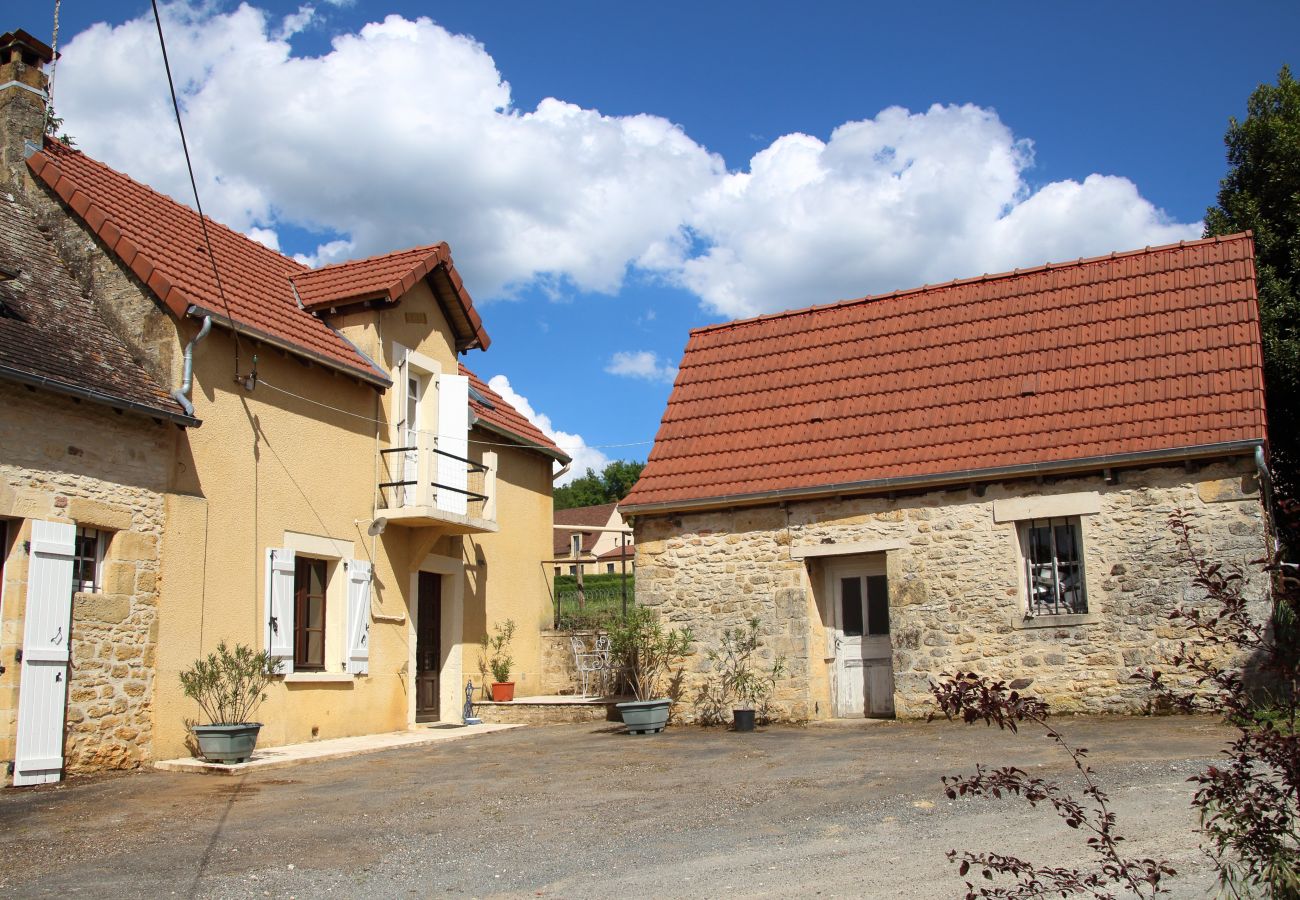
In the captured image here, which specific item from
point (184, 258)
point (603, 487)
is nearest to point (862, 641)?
point (184, 258)

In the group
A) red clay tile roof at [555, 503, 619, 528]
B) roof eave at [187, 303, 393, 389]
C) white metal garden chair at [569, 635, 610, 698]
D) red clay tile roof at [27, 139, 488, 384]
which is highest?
red clay tile roof at [555, 503, 619, 528]

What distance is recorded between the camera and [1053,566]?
1280 cm

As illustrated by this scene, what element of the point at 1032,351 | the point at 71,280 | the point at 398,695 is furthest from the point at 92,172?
the point at 1032,351

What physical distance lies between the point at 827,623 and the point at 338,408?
267 inches

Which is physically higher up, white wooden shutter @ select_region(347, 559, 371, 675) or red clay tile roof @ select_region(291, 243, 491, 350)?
red clay tile roof @ select_region(291, 243, 491, 350)

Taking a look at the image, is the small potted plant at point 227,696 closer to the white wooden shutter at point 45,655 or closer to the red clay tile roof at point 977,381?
the white wooden shutter at point 45,655

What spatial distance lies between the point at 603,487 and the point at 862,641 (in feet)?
203

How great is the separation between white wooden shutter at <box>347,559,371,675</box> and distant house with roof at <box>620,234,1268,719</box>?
3.50 metres

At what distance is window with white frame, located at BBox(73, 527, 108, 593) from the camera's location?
10.7m

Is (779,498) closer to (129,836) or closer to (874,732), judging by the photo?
(874,732)

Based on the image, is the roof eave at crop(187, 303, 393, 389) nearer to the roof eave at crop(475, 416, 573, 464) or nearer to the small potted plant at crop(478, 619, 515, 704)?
the roof eave at crop(475, 416, 573, 464)

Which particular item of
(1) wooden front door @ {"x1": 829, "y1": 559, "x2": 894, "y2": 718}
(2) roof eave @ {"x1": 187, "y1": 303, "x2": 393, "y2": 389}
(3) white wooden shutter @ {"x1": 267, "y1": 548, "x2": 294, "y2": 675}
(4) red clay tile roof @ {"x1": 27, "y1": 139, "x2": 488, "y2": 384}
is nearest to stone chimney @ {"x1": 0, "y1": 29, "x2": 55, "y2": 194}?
(4) red clay tile roof @ {"x1": 27, "y1": 139, "x2": 488, "y2": 384}

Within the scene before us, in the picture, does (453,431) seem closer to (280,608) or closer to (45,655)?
(280,608)

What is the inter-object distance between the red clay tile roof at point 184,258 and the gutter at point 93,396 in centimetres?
122
